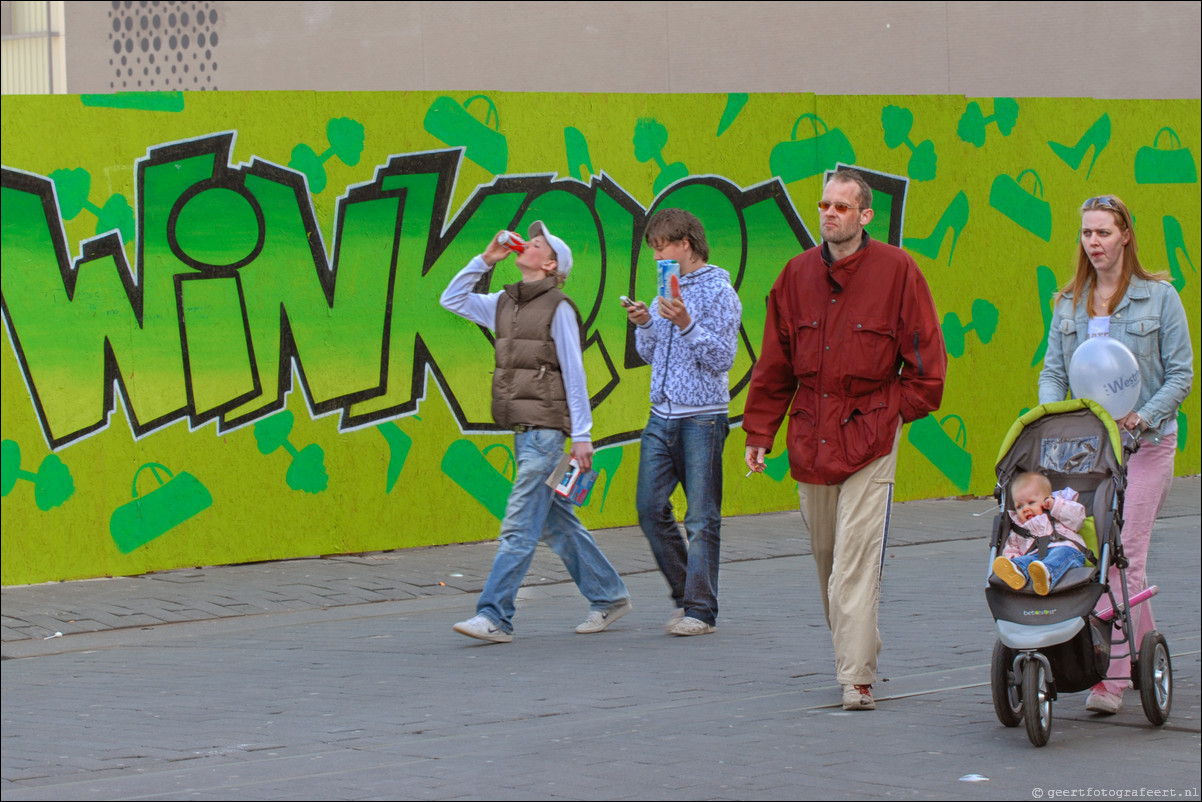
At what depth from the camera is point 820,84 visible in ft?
66.8

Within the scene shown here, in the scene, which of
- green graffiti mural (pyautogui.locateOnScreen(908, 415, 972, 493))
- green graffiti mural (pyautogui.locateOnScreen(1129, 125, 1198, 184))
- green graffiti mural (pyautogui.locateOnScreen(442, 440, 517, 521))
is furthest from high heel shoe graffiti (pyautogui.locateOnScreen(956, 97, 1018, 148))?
green graffiti mural (pyautogui.locateOnScreen(442, 440, 517, 521))

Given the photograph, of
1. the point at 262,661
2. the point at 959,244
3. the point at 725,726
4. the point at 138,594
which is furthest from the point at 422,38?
the point at 725,726

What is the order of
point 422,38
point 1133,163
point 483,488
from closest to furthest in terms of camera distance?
point 483,488, point 1133,163, point 422,38

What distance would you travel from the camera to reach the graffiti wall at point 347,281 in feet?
31.5

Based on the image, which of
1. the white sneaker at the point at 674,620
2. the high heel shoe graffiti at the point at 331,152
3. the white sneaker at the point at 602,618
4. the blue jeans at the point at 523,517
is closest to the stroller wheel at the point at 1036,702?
the white sneaker at the point at 674,620

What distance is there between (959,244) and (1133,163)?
6.92 feet

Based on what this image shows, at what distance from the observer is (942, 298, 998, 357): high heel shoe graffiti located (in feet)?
42.2

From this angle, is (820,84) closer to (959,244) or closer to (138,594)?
(959,244)

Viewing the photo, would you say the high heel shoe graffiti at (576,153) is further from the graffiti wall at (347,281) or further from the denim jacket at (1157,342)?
the denim jacket at (1157,342)

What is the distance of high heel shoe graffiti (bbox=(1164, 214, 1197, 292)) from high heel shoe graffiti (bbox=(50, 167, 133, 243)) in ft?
29.0

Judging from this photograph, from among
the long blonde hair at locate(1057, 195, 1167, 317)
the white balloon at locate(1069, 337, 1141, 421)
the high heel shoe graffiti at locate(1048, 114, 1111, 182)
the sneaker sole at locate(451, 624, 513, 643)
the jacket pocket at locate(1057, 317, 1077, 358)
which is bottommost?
the sneaker sole at locate(451, 624, 513, 643)

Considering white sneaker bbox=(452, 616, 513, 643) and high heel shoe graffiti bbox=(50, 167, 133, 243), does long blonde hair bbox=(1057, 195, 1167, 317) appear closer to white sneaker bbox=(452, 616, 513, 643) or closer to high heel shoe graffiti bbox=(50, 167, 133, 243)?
white sneaker bbox=(452, 616, 513, 643)

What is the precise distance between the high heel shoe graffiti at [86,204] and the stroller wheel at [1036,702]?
6.21 metres

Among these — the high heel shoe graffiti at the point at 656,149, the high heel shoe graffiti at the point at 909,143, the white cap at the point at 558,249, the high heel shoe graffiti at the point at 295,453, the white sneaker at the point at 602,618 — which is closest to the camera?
the white cap at the point at 558,249
